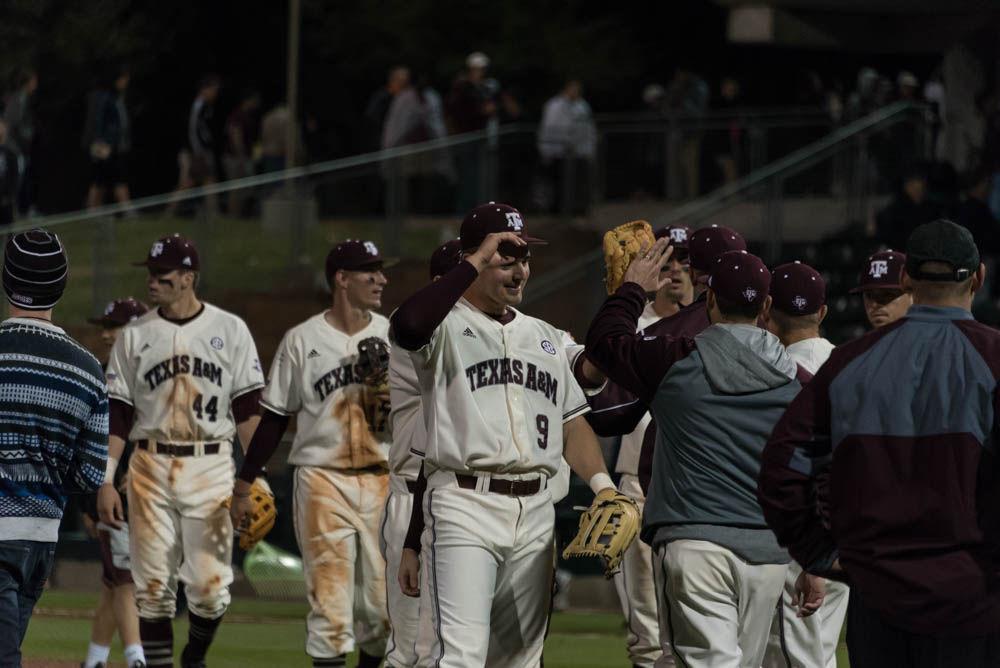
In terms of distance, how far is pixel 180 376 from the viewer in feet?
34.6

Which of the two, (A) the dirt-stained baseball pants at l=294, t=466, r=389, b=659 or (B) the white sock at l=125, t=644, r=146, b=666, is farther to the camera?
(B) the white sock at l=125, t=644, r=146, b=666

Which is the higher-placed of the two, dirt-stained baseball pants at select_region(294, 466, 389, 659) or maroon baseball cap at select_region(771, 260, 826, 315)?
maroon baseball cap at select_region(771, 260, 826, 315)

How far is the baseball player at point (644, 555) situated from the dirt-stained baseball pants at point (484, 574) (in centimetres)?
193

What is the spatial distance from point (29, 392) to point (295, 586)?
9.17 m

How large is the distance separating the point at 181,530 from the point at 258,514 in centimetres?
59

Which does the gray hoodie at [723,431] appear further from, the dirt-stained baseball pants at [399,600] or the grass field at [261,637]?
the grass field at [261,637]

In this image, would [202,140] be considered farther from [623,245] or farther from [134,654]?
[623,245]

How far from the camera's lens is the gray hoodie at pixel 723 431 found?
7012 mm

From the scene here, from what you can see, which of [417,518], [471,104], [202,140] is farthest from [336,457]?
[202,140]

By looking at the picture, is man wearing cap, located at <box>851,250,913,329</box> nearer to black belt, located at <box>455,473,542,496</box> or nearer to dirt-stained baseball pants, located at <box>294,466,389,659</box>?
black belt, located at <box>455,473,542,496</box>

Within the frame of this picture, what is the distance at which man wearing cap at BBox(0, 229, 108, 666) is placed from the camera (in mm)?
6941

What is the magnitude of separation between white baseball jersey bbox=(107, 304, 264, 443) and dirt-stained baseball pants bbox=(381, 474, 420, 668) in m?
2.03

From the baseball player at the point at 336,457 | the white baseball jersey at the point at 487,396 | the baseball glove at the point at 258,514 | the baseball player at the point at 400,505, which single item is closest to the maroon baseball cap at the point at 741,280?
the white baseball jersey at the point at 487,396

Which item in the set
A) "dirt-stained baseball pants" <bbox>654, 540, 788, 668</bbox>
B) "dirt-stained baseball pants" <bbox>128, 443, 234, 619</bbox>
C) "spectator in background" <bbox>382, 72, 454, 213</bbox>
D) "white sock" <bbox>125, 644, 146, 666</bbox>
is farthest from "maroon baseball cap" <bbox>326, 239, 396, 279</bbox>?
"spectator in background" <bbox>382, 72, 454, 213</bbox>
